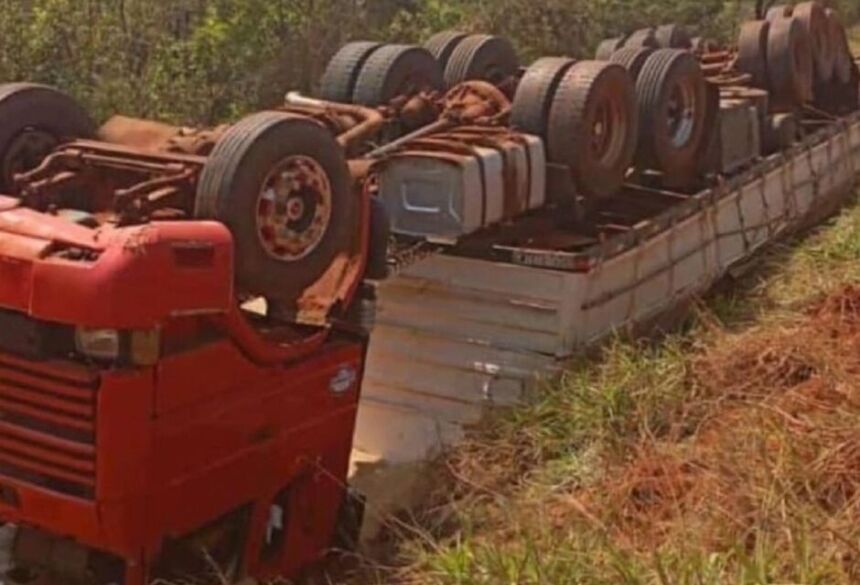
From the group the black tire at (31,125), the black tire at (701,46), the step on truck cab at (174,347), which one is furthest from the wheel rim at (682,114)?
the black tire at (31,125)

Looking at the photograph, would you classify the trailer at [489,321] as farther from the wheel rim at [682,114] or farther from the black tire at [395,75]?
the black tire at [395,75]

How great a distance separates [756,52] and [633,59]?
193cm

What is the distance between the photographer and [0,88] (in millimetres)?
5441

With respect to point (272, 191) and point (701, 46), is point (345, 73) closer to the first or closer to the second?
point (272, 191)

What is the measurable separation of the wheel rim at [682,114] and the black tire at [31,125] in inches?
139

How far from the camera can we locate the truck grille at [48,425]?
438 centimetres

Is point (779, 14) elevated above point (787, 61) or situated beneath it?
elevated above

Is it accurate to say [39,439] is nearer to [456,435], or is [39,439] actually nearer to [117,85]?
[456,435]

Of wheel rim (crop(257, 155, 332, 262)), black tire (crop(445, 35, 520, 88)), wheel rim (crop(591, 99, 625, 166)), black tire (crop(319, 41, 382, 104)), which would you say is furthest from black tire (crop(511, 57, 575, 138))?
wheel rim (crop(257, 155, 332, 262))

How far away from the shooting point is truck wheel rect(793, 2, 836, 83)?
975cm

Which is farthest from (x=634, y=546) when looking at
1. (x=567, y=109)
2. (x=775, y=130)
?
(x=775, y=130)

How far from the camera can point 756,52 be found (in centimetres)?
941

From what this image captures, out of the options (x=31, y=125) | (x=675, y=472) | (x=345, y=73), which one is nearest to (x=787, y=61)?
(x=345, y=73)

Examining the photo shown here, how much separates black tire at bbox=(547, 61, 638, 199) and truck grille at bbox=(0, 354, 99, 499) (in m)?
3.07
